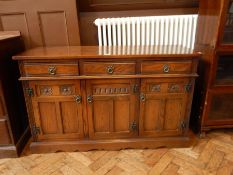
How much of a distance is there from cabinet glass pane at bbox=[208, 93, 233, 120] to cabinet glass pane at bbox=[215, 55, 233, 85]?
13 cm

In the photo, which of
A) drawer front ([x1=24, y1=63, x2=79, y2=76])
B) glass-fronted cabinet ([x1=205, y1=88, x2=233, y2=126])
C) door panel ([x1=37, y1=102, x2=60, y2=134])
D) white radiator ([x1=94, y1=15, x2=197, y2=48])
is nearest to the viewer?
drawer front ([x1=24, y1=63, x2=79, y2=76])

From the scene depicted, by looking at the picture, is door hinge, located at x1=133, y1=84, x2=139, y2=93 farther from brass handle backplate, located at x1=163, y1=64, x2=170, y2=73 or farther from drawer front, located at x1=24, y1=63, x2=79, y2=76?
drawer front, located at x1=24, y1=63, x2=79, y2=76

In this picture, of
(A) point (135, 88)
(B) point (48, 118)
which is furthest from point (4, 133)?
(A) point (135, 88)

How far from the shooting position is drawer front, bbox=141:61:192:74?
1.28 metres

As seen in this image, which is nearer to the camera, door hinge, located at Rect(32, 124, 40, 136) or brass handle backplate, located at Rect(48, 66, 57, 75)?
brass handle backplate, located at Rect(48, 66, 57, 75)

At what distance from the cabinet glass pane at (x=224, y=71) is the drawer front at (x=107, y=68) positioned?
0.72m

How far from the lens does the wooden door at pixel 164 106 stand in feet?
4.40

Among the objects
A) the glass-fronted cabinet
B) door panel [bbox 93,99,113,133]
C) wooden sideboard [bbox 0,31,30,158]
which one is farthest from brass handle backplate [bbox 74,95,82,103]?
the glass-fronted cabinet

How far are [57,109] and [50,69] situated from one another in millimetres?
304

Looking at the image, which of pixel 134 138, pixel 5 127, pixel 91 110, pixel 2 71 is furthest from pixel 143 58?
pixel 5 127

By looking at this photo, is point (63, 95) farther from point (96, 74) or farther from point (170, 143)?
point (170, 143)

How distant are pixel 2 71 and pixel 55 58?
41 centimetres

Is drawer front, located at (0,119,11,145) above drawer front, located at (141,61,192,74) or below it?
below

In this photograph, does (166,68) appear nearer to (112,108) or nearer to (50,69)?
(112,108)
